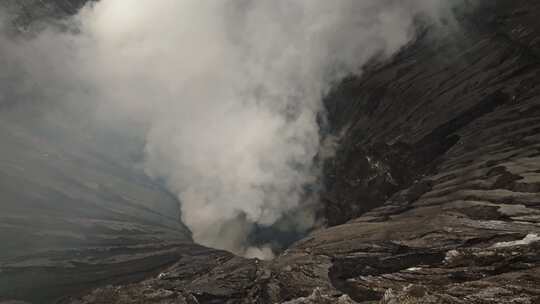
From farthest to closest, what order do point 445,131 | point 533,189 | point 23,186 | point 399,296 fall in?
point 23,186 < point 445,131 < point 533,189 < point 399,296

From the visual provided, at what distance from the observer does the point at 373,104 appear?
10850 cm

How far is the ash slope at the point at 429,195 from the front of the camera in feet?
131

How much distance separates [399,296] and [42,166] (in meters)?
94.5

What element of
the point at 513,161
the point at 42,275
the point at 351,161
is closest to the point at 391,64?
the point at 351,161

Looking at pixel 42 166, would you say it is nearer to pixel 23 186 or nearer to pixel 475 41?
pixel 23 186

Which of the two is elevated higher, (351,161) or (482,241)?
(351,161)

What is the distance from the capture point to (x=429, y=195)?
61.7 metres

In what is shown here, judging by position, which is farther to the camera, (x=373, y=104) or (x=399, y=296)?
(x=373, y=104)

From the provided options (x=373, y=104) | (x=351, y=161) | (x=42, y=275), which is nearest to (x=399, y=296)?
(x=42, y=275)

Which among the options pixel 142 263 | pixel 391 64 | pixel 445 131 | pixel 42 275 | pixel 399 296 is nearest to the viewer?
pixel 399 296

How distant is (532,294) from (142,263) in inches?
1929

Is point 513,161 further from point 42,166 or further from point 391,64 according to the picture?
point 42,166

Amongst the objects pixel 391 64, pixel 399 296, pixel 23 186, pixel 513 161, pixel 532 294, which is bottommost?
pixel 532 294

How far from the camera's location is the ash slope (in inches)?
1572
